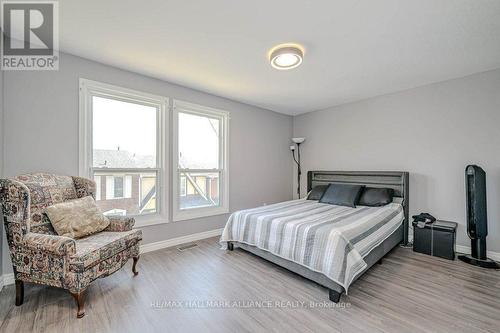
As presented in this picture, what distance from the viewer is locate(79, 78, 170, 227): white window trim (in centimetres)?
258

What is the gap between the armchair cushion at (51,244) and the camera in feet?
5.43

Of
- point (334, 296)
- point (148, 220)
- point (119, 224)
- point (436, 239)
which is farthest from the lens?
point (148, 220)

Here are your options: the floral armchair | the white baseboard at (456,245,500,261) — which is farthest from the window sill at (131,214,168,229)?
the white baseboard at (456,245,500,261)

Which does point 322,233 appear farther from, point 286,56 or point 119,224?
point 119,224

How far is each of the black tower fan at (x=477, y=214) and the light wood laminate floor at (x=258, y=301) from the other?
28cm

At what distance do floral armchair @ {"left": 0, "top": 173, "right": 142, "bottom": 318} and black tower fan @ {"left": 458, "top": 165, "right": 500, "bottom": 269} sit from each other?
13.4 ft

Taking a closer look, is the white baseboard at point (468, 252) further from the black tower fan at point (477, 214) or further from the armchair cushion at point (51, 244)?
the armchair cushion at point (51, 244)

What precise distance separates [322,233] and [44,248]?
239 centimetres

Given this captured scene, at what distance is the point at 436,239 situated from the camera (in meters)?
2.90

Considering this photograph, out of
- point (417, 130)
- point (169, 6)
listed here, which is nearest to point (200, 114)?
point (169, 6)

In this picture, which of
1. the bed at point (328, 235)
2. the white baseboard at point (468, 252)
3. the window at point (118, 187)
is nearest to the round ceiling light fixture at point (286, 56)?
the bed at point (328, 235)

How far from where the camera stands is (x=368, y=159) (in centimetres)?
397

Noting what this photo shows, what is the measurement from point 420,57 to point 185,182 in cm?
361

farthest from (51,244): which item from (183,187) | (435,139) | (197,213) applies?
(435,139)
